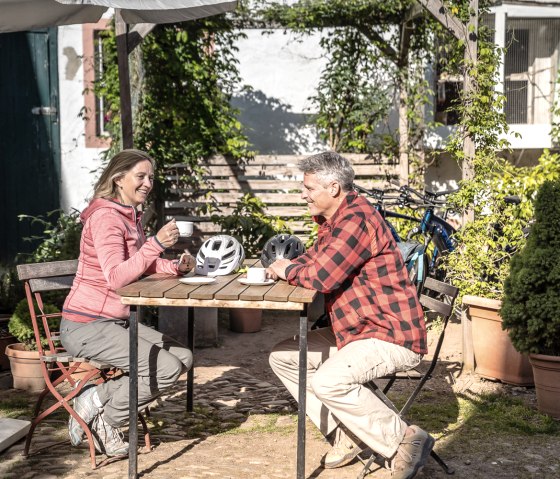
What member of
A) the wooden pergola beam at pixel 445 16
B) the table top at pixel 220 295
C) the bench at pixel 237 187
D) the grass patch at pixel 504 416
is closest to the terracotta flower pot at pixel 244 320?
the bench at pixel 237 187

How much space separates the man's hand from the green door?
645 centimetres

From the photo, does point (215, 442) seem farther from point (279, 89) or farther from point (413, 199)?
point (279, 89)

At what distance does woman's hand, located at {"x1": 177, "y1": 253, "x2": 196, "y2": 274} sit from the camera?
4785 millimetres

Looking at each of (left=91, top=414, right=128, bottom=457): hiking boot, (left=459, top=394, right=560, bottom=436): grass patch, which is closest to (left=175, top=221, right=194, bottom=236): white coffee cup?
(left=91, top=414, right=128, bottom=457): hiking boot

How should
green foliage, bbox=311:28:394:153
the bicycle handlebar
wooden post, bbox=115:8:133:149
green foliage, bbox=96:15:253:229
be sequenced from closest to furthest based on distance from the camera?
1. wooden post, bbox=115:8:133:149
2. the bicycle handlebar
3. green foliage, bbox=96:15:253:229
4. green foliage, bbox=311:28:394:153

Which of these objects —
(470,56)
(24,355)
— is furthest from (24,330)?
(470,56)

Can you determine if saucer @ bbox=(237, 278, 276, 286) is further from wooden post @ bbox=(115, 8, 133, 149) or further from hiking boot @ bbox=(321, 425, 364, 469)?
wooden post @ bbox=(115, 8, 133, 149)

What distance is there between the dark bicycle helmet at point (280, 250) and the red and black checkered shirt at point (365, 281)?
88cm

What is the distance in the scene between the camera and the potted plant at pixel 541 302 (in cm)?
528

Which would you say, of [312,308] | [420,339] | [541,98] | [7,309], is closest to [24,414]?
[7,309]

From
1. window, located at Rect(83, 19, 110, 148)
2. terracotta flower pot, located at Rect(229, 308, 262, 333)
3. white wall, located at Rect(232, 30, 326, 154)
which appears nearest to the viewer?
terracotta flower pot, located at Rect(229, 308, 262, 333)

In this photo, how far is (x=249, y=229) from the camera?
8.67 m

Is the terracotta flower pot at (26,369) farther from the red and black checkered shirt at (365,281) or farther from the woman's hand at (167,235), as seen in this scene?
the red and black checkered shirt at (365,281)

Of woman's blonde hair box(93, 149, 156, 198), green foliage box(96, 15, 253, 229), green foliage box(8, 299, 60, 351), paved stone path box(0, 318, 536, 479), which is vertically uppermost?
green foliage box(96, 15, 253, 229)
